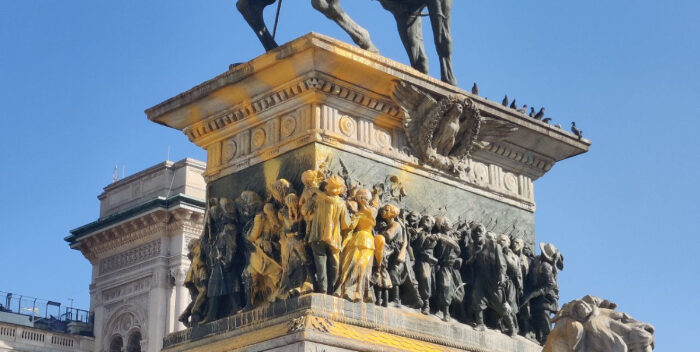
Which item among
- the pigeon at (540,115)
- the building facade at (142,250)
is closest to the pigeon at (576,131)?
the pigeon at (540,115)

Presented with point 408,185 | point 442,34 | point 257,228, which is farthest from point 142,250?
point 257,228

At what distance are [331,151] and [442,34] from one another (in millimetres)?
3307

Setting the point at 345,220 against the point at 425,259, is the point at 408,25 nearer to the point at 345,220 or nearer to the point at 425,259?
the point at 425,259

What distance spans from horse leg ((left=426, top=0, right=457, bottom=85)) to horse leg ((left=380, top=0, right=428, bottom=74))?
11.7 inches

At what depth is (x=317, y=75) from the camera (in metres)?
16.4

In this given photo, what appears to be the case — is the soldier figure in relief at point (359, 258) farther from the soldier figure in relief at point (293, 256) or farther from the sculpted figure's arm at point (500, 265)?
the sculpted figure's arm at point (500, 265)

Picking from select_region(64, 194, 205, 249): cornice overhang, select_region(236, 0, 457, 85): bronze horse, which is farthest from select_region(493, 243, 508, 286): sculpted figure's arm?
select_region(64, 194, 205, 249): cornice overhang

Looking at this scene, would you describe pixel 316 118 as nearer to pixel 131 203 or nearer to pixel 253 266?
pixel 253 266

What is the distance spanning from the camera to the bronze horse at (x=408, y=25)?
1758cm

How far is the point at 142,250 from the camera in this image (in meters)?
53.2

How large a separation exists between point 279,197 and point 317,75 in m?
1.55

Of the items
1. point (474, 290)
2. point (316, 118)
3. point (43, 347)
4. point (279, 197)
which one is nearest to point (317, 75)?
point (316, 118)

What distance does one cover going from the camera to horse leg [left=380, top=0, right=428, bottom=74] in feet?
62.3

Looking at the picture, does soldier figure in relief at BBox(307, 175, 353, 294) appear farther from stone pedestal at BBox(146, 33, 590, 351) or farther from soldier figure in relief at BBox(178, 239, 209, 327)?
soldier figure in relief at BBox(178, 239, 209, 327)
